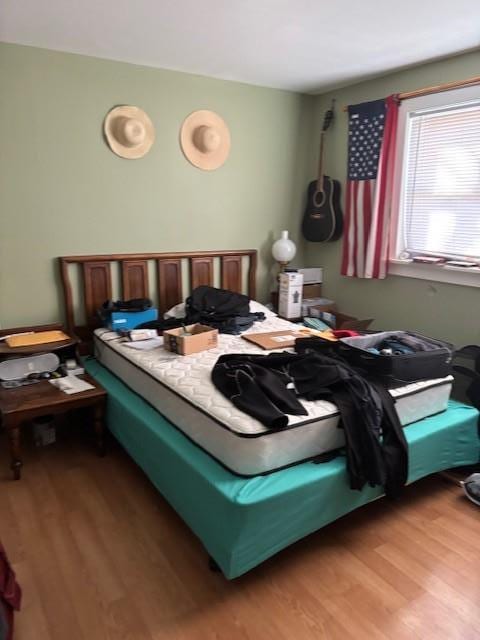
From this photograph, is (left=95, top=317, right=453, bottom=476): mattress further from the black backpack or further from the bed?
the black backpack

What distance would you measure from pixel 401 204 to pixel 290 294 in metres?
1.02

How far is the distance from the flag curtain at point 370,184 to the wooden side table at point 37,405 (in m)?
2.11

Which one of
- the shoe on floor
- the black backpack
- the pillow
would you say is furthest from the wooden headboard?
the shoe on floor

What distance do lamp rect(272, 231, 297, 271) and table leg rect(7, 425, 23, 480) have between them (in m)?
2.26

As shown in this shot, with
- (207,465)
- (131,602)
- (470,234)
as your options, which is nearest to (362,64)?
(470,234)

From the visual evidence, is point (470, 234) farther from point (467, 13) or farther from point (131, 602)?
point (131, 602)

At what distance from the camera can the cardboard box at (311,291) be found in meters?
3.79

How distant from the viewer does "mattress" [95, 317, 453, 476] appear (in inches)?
65.5

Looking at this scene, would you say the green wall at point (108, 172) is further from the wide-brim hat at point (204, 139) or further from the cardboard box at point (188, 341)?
the cardboard box at point (188, 341)

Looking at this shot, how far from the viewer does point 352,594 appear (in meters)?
1.65

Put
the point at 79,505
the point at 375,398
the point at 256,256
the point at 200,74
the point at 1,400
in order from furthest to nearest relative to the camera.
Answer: the point at 256,256
the point at 200,74
the point at 1,400
the point at 79,505
the point at 375,398

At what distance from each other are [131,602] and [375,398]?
1.23 metres

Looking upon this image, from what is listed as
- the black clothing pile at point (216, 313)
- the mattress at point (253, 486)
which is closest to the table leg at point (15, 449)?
the mattress at point (253, 486)

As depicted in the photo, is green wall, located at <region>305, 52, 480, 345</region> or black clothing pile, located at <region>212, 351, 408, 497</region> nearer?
black clothing pile, located at <region>212, 351, 408, 497</region>
